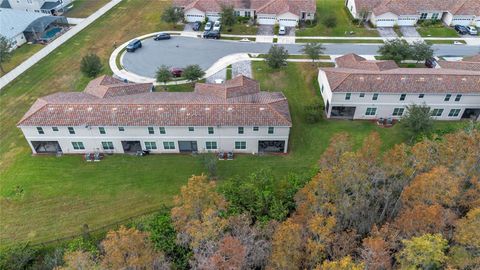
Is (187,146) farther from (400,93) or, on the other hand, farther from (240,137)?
(400,93)

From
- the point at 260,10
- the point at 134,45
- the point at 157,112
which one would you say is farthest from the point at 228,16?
the point at 157,112

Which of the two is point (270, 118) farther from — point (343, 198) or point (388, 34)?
point (388, 34)

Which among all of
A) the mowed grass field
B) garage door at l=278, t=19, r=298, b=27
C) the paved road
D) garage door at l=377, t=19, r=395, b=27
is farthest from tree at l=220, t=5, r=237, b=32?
garage door at l=377, t=19, r=395, b=27

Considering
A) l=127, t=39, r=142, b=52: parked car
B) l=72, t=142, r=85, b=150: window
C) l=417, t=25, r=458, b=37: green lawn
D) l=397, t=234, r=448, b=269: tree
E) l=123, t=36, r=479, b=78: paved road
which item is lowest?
l=72, t=142, r=85, b=150: window

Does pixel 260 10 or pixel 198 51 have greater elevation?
pixel 260 10

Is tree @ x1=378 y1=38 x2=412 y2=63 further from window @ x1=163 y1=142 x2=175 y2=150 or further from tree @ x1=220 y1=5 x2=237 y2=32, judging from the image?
window @ x1=163 y1=142 x2=175 y2=150
